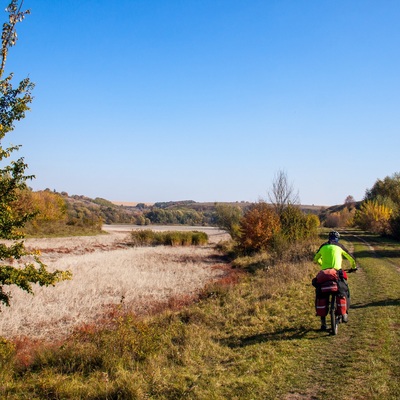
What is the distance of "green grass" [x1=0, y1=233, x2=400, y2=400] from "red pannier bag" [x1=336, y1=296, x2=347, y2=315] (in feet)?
1.88

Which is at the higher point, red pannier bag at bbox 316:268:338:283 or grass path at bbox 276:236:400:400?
red pannier bag at bbox 316:268:338:283

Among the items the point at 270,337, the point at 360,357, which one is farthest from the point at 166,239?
the point at 360,357

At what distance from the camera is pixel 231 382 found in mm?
6695

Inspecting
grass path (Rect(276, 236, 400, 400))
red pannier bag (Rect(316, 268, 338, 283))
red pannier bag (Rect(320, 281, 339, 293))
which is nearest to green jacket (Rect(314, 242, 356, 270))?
red pannier bag (Rect(316, 268, 338, 283))

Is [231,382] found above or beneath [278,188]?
beneath

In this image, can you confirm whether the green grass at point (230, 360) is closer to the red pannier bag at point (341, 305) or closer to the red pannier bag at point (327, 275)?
the red pannier bag at point (341, 305)

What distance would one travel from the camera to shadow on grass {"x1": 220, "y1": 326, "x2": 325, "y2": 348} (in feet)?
29.6

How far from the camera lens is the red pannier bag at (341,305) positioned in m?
8.72

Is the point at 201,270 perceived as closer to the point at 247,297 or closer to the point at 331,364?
the point at 247,297

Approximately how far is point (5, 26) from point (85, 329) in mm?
8189

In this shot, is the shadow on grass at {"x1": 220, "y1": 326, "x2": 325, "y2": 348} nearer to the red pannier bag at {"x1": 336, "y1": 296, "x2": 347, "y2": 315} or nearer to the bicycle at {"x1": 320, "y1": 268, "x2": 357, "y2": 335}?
the bicycle at {"x1": 320, "y1": 268, "x2": 357, "y2": 335}

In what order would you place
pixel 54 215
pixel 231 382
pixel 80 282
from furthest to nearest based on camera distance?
pixel 54 215 → pixel 80 282 → pixel 231 382

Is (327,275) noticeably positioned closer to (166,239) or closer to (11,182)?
(11,182)

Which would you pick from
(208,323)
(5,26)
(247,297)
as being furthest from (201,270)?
(5,26)
